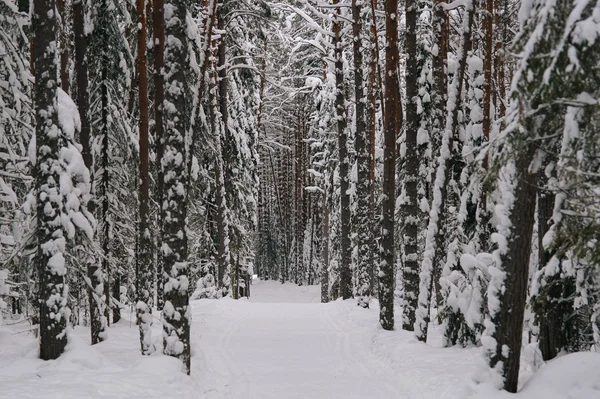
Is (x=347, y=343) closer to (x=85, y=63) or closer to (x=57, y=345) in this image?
(x=57, y=345)

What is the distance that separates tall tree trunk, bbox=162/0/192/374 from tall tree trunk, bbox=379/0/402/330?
18.0 ft


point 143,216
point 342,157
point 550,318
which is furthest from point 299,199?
point 550,318

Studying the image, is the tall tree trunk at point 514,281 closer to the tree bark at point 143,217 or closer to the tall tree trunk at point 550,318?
the tall tree trunk at point 550,318

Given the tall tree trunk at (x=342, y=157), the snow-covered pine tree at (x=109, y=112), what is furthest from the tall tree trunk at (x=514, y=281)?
the tall tree trunk at (x=342, y=157)

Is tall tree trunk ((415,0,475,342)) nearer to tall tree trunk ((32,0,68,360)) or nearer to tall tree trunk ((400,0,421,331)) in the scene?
tall tree trunk ((400,0,421,331))

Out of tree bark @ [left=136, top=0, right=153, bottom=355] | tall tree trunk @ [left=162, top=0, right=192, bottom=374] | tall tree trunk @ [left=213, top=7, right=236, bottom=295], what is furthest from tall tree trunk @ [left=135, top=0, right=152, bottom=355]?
tall tree trunk @ [left=213, top=7, right=236, bottom=295]

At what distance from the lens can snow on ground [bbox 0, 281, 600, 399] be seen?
572cm

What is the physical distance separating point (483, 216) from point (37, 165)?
7621mm

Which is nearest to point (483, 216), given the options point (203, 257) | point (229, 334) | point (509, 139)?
point (509, 139)

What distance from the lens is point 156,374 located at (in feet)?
23.2

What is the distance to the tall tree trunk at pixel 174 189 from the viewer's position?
802cm

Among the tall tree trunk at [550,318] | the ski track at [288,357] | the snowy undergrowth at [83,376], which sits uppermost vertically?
the tall tree trunk at [550,318]

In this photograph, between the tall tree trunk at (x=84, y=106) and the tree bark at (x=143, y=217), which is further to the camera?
the tall tree trunk at (x=84, y=106)

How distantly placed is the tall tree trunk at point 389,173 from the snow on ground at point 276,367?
691 mm
